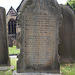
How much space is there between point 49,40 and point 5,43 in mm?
2092

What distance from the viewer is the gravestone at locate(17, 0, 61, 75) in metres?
3.55

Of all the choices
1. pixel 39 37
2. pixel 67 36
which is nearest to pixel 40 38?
pixel 39 37

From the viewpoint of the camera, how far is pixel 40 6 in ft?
11.7

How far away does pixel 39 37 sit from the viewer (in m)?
3.70

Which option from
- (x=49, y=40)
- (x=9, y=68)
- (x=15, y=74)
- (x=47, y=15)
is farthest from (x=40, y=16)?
(x=9, y=68)

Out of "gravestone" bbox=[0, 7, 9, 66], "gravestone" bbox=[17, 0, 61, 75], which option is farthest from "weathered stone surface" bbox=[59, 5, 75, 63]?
"gravestone" bbox=[0, 7, 9, 66]

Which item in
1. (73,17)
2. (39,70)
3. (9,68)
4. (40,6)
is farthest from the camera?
(73,17)

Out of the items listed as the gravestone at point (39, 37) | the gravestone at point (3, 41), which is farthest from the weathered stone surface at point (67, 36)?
the gravestone at point (3, 41)

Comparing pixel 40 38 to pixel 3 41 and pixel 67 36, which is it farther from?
pixel 67 36

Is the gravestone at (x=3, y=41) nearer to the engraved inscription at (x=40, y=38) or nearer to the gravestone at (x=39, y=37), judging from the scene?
the gravestone at (x=39, y=37)

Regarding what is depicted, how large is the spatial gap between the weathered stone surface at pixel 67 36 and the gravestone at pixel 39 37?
5.76 ft

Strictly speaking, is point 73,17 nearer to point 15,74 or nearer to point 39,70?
point 39,70

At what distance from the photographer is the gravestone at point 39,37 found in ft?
11.6

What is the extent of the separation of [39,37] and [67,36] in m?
2.27
